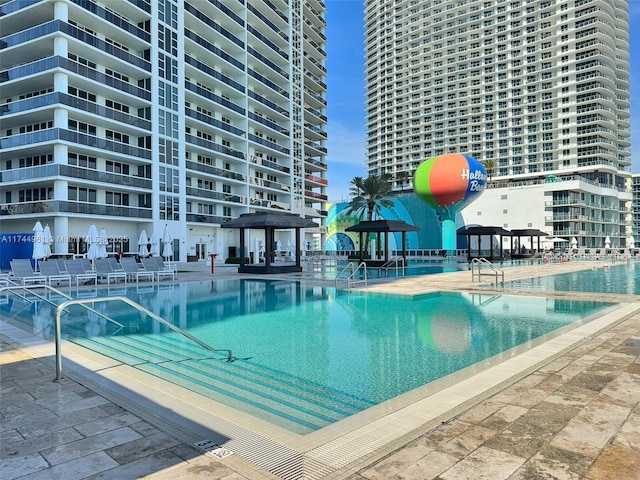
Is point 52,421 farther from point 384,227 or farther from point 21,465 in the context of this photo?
point 384,227

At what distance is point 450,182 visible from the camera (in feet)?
124

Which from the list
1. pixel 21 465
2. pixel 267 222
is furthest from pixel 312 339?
pixel 267 222

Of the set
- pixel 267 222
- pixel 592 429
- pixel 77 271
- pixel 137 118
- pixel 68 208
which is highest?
pixel 137 118

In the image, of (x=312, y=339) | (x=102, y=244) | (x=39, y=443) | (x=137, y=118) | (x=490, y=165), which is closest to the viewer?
(x=39, y=443)

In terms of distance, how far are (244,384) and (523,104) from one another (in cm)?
8741

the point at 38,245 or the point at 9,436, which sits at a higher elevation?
the point at 38,245

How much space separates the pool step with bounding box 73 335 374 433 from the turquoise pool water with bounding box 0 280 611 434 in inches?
0.5

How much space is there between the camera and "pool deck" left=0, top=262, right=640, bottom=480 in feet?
9.74

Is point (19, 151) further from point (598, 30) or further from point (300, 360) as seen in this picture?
point (598, 30)

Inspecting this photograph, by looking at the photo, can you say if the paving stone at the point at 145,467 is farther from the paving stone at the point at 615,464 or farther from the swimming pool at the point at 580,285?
the swimming pool at the point at 580,285

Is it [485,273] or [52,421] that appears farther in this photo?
[485,273]

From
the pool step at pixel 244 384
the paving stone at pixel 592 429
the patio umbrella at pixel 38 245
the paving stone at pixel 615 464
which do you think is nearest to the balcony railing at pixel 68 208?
the patio umbrella at pixel 38 245

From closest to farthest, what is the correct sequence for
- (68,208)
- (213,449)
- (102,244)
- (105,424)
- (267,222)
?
1. (213,449)
2. (105,424)
3. (267,222)
4. (102,244)
5. (68,208)

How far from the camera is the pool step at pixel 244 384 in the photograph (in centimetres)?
462
